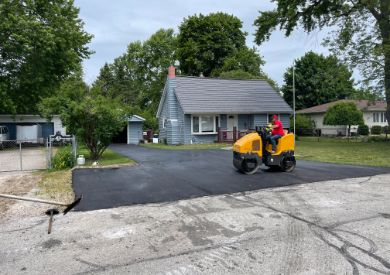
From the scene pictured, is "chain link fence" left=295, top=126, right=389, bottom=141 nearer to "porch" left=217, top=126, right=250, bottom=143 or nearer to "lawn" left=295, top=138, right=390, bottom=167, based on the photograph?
"porch" left=217, top=126, right=250, bottom=143

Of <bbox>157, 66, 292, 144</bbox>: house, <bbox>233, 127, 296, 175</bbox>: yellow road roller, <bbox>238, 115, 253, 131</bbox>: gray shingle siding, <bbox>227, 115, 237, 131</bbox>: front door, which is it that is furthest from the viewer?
<bbox>238, 115, 253, 131</bbox>: gray shingle siding

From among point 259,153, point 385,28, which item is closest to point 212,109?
point 385,28

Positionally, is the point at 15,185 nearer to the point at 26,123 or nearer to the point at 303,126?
the point at 26,123

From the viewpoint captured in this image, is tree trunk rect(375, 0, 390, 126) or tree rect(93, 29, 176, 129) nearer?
tree trunk rect(375, 0, 390, 126)

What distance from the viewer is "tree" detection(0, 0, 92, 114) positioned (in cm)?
2478

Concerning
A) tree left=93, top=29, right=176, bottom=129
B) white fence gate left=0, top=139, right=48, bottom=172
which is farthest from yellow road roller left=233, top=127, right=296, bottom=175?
tree left=93, top=29, right=176, bottom=129

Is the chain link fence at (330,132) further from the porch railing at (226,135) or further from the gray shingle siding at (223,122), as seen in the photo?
the porch railing at (226,135)

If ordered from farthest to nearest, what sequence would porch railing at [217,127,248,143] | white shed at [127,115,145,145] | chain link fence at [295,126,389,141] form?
chain link fence at [295,126,389,141], white shed at [127,115,145,145], porch railing at [217,127,248,143]

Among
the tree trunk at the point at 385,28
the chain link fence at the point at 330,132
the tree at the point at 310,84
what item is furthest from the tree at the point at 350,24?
the tree at the point at 310,84

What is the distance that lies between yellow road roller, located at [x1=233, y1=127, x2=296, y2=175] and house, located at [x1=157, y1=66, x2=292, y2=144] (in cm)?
1391

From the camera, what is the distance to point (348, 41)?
76.6 feet

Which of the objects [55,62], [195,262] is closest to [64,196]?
[195,262]

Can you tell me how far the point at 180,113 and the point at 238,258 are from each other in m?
22.5

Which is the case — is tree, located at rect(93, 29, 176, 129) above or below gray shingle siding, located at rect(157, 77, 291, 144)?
above
